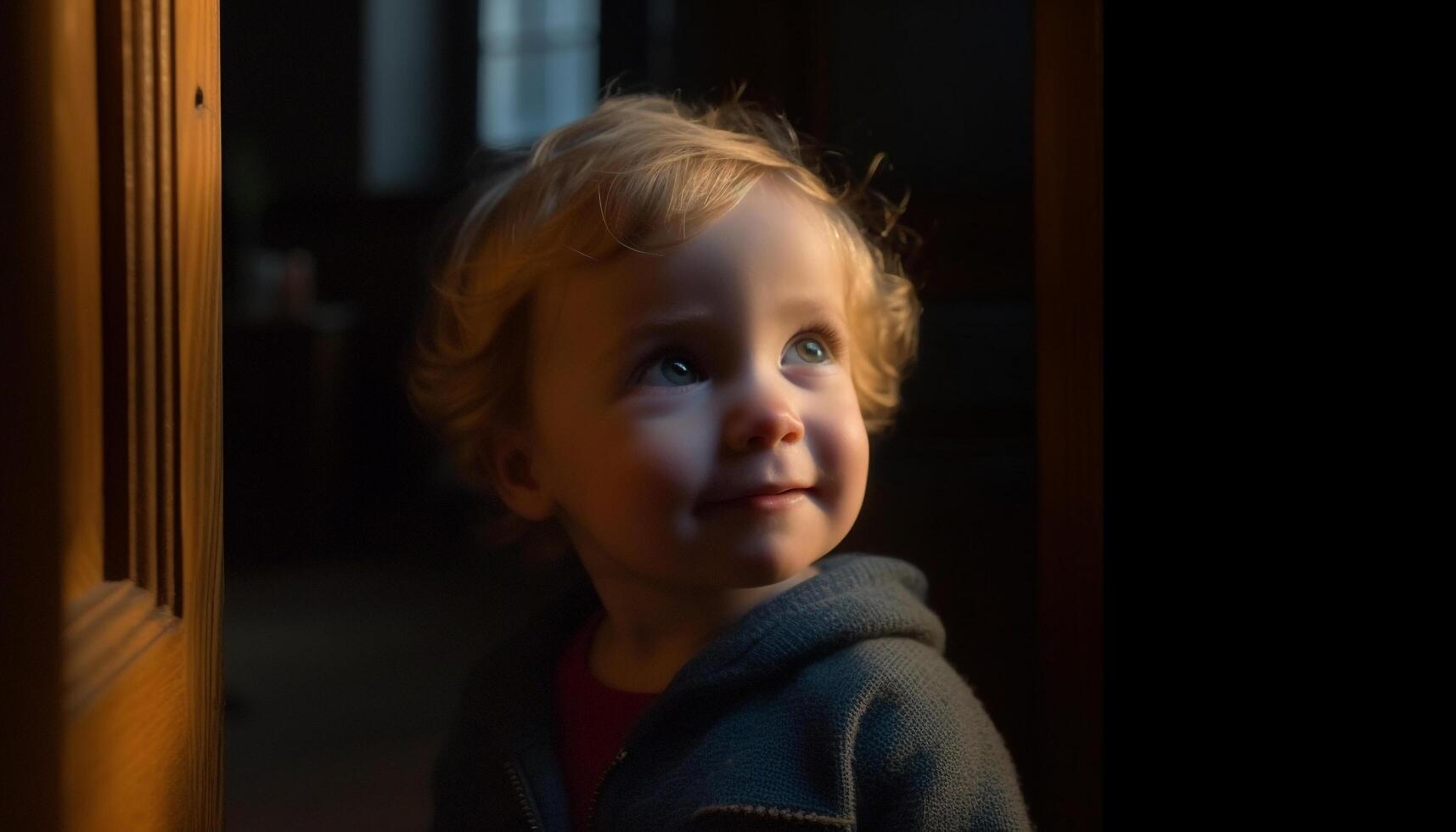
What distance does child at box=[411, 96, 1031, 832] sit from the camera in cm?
79

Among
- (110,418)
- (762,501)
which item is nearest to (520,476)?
(762,501)

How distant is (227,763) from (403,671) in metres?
0.13

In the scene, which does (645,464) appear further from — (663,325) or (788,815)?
(788,815)

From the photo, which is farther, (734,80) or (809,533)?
(734,80)

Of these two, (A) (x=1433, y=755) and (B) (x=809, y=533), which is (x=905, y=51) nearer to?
(B) (x=809, y=533)

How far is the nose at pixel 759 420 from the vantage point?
0.78 m

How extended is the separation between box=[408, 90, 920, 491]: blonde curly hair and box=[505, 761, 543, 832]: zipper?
0.71 feet

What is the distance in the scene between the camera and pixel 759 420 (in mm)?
780

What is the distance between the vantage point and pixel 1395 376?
3.01 feet

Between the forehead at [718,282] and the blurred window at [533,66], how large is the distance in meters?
0.16

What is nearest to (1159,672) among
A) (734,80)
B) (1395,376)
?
(1395,376)

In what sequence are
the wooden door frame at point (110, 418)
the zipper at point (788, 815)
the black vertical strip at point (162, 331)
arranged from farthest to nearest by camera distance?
the zipper at point (788, 815) < the black vertical strip at point (162, 331) < the wooden door frame at point (110, 418)

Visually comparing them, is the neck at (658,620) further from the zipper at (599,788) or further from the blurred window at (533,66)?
the blurred window at (533,66)

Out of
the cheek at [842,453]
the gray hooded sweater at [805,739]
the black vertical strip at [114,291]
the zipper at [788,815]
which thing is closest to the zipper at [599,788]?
the gray hooded sweater at [805,739]
